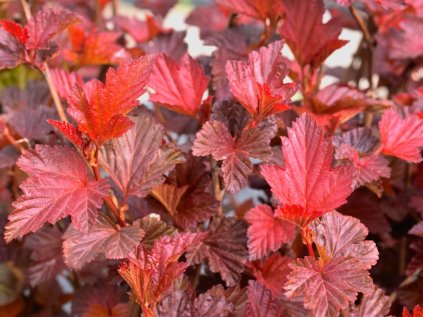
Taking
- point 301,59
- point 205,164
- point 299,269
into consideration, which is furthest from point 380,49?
point 299,269

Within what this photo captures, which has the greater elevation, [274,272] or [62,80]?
[62,80]

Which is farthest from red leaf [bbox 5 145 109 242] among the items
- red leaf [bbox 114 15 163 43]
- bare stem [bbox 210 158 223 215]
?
red leaf [bbox 114 15 163 43]

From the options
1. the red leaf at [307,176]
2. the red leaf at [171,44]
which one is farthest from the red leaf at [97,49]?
the red leaf at [307,176]

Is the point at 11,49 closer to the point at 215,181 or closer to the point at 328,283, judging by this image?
the point at 215,181

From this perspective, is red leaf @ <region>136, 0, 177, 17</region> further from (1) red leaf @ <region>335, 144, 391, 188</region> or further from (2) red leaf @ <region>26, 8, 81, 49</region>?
(1) red leaf @ <region>335, 144, 391, 188</region>

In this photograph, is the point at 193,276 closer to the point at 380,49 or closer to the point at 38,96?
the point at 38,96

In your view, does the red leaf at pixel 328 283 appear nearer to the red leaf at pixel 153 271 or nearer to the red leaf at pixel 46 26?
the red leaf at pixel 153 271

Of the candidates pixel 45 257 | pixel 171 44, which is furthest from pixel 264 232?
pixel 171 44
